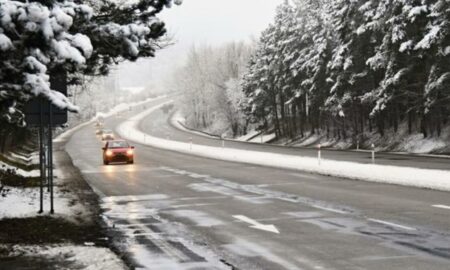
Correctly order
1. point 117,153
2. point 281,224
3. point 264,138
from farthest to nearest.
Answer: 1. point 264,138
2. point 117,153
3. point 281,224

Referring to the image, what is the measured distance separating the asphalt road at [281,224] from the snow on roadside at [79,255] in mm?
405

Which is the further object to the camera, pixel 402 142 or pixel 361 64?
pixel 361 64

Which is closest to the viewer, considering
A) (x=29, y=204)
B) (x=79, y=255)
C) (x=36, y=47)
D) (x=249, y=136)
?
(x=36, y=47)

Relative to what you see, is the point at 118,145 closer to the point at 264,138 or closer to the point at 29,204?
the point at 29,204

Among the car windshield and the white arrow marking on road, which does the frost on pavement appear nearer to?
the white arrow marking on road

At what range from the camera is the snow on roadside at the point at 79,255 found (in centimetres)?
805

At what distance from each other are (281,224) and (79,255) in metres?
4.24

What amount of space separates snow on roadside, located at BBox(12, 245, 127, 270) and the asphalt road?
0.41 m

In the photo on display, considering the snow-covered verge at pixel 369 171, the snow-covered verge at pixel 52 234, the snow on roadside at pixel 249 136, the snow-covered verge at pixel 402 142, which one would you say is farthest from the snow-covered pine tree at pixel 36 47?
the snow on roadside at pixel 249 136

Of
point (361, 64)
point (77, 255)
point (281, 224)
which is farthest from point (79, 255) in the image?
point (361, 64)

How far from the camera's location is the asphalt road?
8.30 metres

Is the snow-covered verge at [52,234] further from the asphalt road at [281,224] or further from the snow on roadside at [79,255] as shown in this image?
the asphalt road at [281,224]

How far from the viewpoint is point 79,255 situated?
8.76m

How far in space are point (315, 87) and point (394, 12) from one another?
17271 mm
